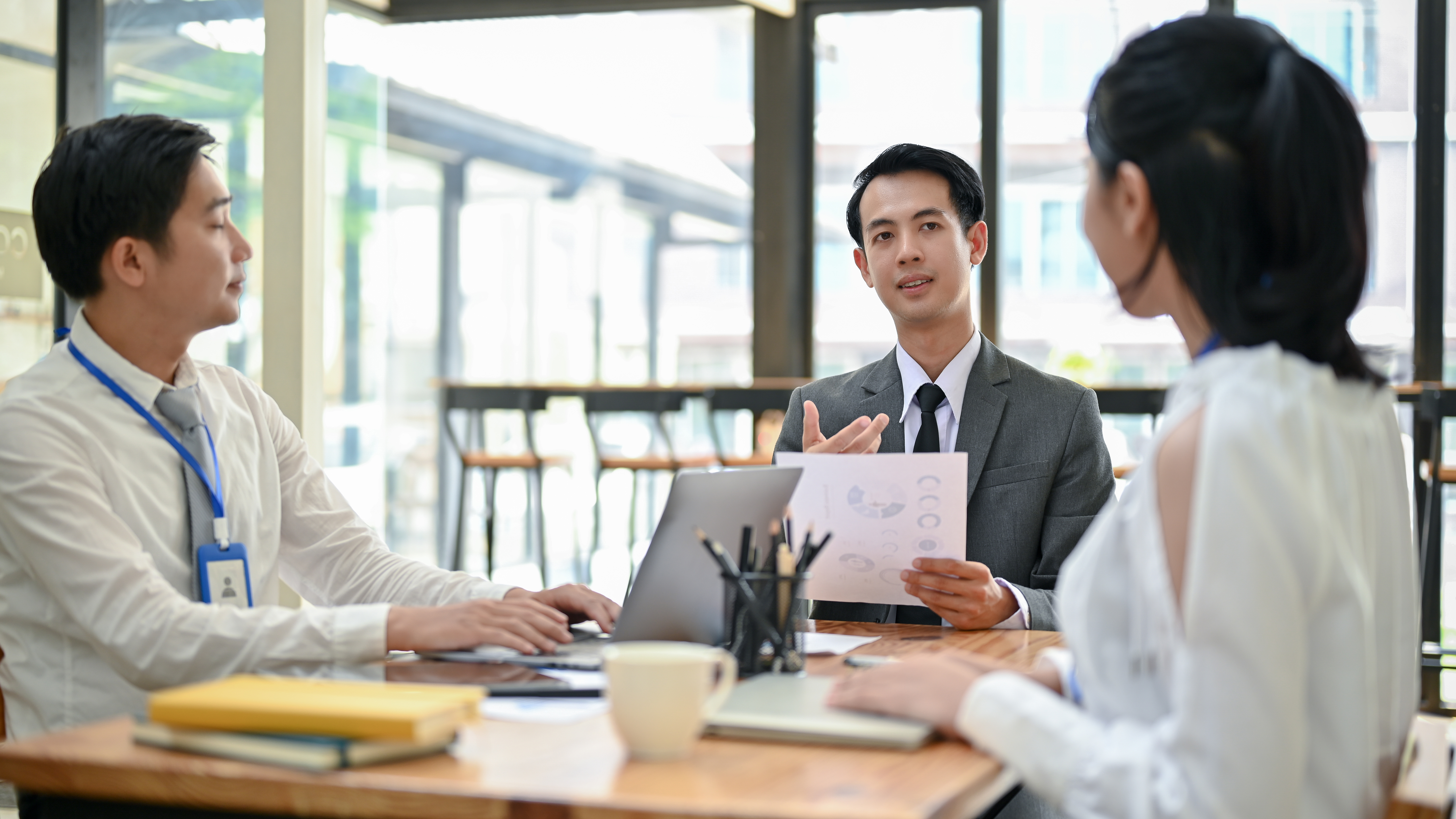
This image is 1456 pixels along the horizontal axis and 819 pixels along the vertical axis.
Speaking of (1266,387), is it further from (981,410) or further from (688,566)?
(981,410)

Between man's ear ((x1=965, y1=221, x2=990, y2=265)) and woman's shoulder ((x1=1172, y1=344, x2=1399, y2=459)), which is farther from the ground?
man's ear ((x1=965, y1=221, x2=990, y2=265))

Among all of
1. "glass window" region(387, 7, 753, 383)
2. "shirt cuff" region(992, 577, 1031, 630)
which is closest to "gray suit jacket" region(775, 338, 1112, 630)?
"shirt cuff" region(992, 577, 1031, 630)

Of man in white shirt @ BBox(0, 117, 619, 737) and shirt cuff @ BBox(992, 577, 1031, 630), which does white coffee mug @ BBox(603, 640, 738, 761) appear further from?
shirt cuff @ BBox(992, 577, 1031, 630)

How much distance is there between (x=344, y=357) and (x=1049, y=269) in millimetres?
3186

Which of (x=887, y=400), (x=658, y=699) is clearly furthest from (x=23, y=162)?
(x=658, y=699)

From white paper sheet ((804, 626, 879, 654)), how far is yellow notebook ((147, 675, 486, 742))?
49 cm

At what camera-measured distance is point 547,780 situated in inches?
35.7

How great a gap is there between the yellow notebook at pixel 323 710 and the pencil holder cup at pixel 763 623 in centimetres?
32

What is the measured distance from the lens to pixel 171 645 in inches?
51.1

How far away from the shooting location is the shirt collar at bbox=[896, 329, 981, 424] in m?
2.07

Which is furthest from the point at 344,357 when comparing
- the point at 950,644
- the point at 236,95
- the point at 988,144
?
the point at 950,644

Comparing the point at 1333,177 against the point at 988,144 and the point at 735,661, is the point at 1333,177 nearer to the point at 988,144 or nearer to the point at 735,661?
the point at 735,661

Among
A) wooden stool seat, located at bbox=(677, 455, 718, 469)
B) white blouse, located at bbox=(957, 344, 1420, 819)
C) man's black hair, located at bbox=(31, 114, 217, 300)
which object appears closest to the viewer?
white blouse, located at bbox=(957, 344, 1420, 819)

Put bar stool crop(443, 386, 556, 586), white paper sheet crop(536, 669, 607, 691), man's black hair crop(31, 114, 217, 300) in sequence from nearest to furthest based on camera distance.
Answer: white paper sheet crop(536, 669, 607, 691), man's black hair crop(31, 114, 217, 300), bar stool crop(443, 386, 556, 586)
